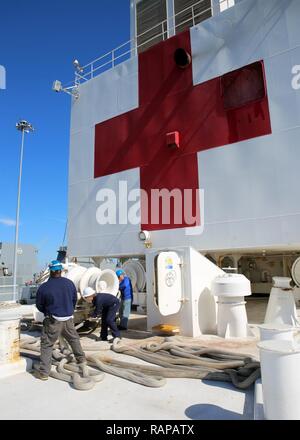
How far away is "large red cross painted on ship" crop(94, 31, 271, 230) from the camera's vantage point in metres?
8.04

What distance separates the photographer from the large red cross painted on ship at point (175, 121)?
316 inches

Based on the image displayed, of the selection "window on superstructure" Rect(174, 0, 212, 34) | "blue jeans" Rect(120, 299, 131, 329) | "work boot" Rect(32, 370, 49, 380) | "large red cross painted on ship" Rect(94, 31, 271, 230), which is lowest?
"work boot" Rect(32, 370, 49, 380)

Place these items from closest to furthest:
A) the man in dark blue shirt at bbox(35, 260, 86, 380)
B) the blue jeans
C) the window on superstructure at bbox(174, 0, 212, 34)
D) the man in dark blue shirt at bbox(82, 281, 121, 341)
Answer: the man in dark blue shirt at bbox(35, 260, 86, 380) → the man in dark blue shirt at bbox(82, 281, 121, 341) → the blue jeans → the window on superstructure at bbox(174, 0, 212, 34)

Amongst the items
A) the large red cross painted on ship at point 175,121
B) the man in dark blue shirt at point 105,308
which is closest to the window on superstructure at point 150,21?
the large red cross painted on ship at point 175,121

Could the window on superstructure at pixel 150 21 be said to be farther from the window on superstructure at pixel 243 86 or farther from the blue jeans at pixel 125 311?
the blue jeans at pixel 125 311

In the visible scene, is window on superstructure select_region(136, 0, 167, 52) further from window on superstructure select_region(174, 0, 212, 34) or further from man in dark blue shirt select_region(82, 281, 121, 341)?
man in dark blue shirt select_region(82, 281, 121, 341)

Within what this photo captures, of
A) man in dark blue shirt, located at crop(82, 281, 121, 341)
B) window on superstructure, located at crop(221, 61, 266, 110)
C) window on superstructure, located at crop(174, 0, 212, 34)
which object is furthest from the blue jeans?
window on superstructure, located at crop(174, 0, 212, 34)

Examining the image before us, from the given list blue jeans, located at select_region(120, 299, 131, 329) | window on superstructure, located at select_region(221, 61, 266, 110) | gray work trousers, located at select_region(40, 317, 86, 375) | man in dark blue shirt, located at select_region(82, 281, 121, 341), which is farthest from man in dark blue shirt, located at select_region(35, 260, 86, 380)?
window on superstructure, located at select_region(221, 61, 266, 110)

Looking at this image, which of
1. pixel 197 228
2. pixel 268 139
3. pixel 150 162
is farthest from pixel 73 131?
pixel 268 139

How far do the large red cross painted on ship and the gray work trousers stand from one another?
4807 millimetres

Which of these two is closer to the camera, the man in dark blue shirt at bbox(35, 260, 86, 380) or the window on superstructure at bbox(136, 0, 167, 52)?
the man in dark blue shirt at bbox(35, 260, 86, 380)

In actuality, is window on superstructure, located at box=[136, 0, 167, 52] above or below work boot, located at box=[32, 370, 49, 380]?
above

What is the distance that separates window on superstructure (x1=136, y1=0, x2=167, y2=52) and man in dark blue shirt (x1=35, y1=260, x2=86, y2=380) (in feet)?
31.3

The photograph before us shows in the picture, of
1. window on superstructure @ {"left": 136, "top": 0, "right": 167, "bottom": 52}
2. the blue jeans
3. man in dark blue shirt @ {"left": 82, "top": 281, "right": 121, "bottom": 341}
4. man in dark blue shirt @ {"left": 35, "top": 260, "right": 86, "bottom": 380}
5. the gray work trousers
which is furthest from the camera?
window on superstructure @ {"left": 136, "top": 0, "right": 167, "bottom": 52}
